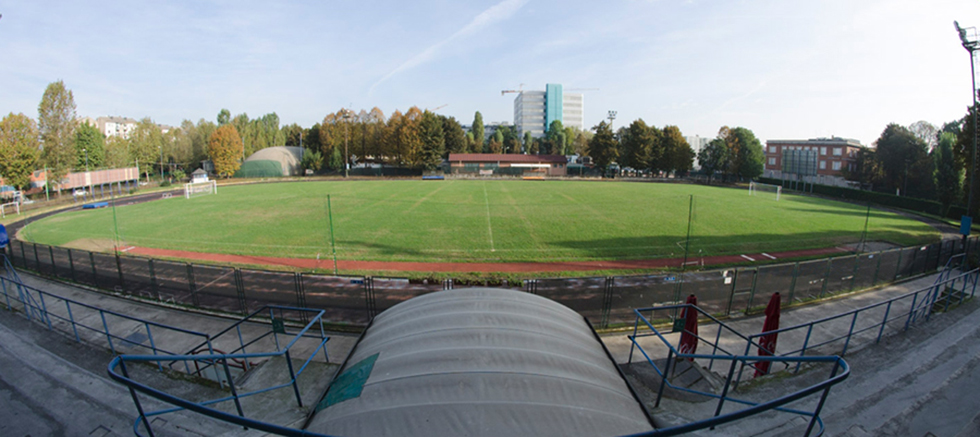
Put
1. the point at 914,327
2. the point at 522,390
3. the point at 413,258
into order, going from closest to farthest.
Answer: the point at 522,390
the point at 914,327
the point at 413,258

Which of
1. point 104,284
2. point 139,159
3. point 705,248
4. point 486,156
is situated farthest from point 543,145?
point 104,284

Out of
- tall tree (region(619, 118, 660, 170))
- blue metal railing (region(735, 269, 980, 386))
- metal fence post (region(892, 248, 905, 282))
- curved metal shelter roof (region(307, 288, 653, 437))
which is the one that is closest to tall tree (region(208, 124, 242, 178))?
tall tree (region(619, 118, 660, 170))

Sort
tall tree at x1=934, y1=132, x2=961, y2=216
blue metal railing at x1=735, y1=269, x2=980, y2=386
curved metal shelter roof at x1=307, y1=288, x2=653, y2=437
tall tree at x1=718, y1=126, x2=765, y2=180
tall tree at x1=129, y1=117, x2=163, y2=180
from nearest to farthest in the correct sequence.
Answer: curved metal shelter roof at x1=307, y1=288, x2=653, y2=437, blue metal railing at x1=735, y1=269, x2=980, y2=386, tall tree at x1=934, y1=132, x2=961, y2=216, tall tree at x1=129, y1=117, x2=163, y2=180, tall tree at x1=718, y1=126, x2=765, y2=180

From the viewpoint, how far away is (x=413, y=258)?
2095 centimetres

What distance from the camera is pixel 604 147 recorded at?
93188mm

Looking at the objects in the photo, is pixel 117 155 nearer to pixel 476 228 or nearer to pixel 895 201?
pixel 476 228

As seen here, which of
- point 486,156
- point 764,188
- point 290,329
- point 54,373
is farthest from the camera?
point 486,156

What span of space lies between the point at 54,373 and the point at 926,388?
17.0 metres

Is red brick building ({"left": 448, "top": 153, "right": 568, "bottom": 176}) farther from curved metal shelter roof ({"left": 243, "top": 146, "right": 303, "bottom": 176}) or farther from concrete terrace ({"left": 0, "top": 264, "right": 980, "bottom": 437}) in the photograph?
concrete terrace ({"left": 0, "top": 264, "right": 980, "bottom": 437})

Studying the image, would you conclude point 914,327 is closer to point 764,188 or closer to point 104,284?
point 104,284

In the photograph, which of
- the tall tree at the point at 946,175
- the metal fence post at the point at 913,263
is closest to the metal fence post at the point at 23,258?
the metal fence post at the point at 913,263

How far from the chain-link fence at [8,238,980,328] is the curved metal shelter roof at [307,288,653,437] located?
602cm

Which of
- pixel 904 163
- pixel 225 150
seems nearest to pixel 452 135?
pixel 225 150

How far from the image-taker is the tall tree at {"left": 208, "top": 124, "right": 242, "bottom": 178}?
3120 inches
